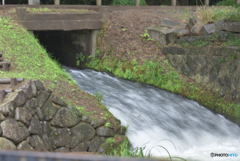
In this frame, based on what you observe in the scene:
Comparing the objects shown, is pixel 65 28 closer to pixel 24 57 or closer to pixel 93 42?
pixel 93 42

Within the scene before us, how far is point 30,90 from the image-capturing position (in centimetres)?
820

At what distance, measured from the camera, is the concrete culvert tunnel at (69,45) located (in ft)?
54.4

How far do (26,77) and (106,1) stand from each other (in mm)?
12320

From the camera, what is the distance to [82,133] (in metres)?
9.05

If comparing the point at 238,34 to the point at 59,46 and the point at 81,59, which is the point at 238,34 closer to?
the point at 81,59

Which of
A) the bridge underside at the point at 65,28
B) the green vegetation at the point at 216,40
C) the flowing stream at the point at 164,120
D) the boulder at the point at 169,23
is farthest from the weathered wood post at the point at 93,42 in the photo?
the green vegetation at the point at 216,40

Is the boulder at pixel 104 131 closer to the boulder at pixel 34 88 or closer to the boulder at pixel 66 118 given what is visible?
the boulder at pixel 66 118

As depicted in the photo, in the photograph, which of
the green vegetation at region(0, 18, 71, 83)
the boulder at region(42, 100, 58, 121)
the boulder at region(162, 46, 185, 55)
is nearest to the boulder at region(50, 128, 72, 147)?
the boulder at region(42, 100, 58, 121)

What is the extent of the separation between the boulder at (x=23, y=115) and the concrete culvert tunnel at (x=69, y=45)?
8.40 metres

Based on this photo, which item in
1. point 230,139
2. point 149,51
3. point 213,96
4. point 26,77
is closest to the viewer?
point 26,77

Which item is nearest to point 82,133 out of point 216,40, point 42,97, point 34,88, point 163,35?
point 42,97

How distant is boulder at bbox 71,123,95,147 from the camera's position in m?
8.98

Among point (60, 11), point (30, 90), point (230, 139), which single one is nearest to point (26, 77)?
point (30, 90)

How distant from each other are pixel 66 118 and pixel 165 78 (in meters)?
6.30
